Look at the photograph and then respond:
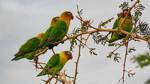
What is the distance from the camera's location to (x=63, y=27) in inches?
155

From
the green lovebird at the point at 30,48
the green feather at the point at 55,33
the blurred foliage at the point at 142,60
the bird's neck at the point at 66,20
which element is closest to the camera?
the blurred foliage at the point at 142,60

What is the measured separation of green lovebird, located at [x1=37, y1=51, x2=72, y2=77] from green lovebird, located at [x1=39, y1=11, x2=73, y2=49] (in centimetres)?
17

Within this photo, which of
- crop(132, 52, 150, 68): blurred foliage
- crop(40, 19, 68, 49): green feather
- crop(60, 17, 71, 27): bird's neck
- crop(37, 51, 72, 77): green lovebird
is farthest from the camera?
crop(60, 17, 71, 27): bird's neck

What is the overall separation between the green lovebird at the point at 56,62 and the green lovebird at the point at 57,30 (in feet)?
0.55

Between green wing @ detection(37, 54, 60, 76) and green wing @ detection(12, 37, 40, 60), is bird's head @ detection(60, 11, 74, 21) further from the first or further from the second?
green wing @ detection(37, 54, 60, 76)

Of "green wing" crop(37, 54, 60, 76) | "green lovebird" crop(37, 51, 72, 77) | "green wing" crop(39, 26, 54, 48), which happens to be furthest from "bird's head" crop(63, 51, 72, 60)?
"green wing" crop(39, 26, 54, 48)

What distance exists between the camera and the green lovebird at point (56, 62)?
352 cm

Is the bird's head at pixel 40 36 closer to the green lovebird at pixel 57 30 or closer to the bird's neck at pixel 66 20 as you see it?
the green lovebird at pixel 57 30

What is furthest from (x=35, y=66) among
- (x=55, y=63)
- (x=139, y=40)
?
(x=139, y=40)

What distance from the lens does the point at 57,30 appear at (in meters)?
3.99

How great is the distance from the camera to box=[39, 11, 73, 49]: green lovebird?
12.0ft

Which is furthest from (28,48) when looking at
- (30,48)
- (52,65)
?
(52,65)

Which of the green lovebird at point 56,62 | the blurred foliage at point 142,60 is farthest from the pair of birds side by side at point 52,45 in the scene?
the blurred foliage at point 142,60

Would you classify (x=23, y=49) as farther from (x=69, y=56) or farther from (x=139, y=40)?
(x=139, y=40)
